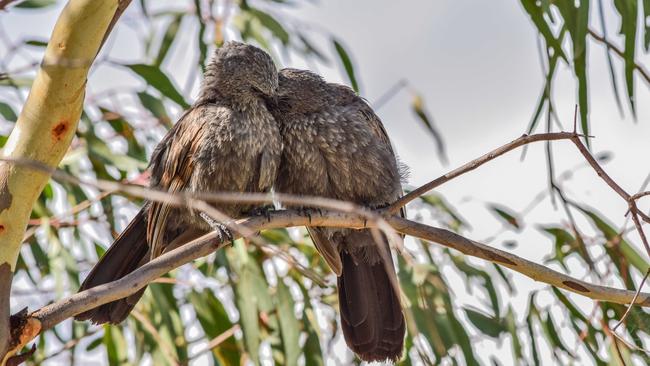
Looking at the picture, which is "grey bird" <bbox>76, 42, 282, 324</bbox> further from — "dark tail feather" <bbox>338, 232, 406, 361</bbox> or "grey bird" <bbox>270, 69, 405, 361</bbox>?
"dark tail feather" <bbox>338, 232, 406, 361</bbox>

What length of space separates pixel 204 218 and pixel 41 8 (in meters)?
1.43

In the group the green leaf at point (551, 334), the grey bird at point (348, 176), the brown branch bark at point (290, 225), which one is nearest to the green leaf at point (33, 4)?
the grey bird at point (348, 176)

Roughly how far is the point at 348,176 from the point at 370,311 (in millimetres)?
520

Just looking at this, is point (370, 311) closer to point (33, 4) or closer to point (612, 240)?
point (612, 240)

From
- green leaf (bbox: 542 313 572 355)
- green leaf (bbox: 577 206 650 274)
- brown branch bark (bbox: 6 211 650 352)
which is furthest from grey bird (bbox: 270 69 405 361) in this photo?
green leaf (bbox: 577 206 650 274)

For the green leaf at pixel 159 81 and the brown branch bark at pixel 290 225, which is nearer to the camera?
the brown branch bark at pixel 290 225

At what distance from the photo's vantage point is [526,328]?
4.23 meters

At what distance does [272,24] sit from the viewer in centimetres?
458

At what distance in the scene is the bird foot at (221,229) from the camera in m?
2.98

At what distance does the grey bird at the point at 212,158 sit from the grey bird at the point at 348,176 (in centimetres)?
8

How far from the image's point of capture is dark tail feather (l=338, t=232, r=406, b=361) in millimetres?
3590

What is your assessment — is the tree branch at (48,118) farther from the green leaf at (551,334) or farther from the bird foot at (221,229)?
the green leaf at (551,334)

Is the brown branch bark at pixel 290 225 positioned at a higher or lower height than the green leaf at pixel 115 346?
lower

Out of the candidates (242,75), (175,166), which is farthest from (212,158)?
(242,75)
